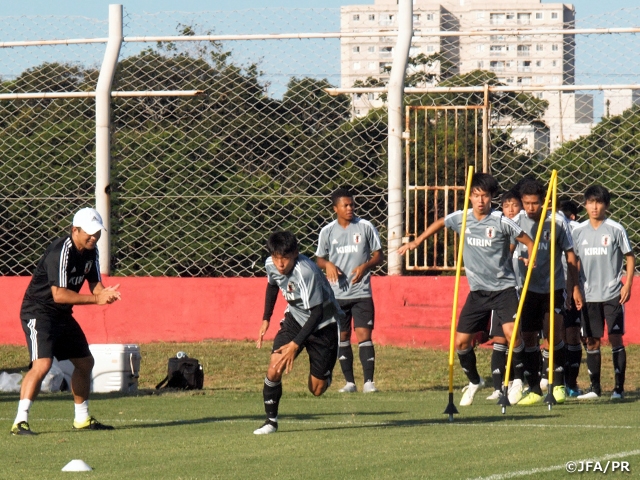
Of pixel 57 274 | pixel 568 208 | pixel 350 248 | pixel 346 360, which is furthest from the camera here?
pixel 568 208

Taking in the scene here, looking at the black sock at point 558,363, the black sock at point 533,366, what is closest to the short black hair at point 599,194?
the black sock at point 558,363

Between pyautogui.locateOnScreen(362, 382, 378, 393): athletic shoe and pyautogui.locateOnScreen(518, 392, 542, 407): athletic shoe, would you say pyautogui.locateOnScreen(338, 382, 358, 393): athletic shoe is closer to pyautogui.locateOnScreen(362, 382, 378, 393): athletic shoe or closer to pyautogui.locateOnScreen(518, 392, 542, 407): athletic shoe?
pyautogui.locateOnScreen(362, 382, 378, 393): athletic shoe

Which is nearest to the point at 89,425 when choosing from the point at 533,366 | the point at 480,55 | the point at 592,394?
the point at 533,366

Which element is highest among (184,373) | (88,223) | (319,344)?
(88,223)

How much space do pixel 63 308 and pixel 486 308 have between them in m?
3.83

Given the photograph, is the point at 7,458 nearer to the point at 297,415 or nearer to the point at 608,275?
the point at 297,415

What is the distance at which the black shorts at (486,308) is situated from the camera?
36.3 feet

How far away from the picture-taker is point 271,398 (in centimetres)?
920

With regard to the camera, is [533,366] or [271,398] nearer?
[271,398]

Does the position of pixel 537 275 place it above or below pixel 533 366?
above

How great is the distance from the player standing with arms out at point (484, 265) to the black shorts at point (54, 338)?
3046 mm

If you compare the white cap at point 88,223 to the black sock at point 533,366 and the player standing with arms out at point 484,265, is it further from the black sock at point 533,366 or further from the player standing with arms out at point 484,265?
the black sock at point 533,366

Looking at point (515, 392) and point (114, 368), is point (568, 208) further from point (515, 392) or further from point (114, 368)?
point (114, 368)

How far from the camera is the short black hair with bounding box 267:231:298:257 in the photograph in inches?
356
